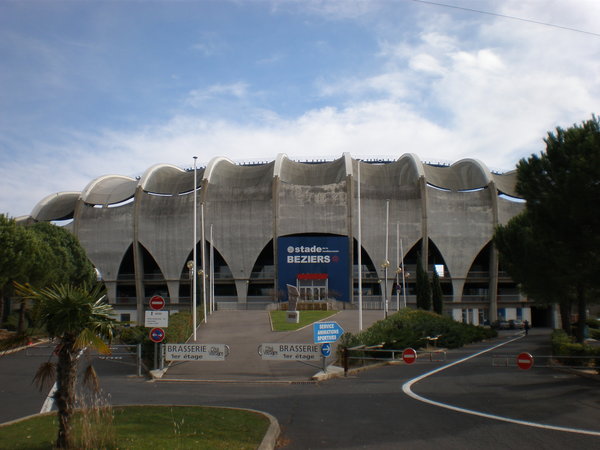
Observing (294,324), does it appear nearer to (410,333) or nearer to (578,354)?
(410,333)

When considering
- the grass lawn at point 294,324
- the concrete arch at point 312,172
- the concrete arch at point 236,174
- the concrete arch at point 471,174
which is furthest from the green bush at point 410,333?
the concrete arch at point 236,174

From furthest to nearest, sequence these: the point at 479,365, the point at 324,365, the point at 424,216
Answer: the point at 424,216 → the point at 479,365 → the point at 324,365

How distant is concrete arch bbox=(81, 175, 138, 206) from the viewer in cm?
5991

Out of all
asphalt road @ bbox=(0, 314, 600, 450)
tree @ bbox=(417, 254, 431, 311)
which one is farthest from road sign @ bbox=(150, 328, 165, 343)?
tree @ bbox=(417, 254, 431, 311)

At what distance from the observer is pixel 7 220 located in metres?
31.8

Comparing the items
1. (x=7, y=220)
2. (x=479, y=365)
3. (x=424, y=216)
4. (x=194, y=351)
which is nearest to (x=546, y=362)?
(x=479, y=365)

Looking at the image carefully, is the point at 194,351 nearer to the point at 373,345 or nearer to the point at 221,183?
the point at 373,345

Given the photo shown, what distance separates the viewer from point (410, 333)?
25719mm

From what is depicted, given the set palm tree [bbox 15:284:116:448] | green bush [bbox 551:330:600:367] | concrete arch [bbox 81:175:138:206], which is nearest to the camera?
palm tree [bbox 15:284:116:448]

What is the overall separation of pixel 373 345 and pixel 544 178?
8.99m

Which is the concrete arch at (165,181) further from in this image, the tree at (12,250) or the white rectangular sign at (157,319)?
the white rectangular sign at (157,319)

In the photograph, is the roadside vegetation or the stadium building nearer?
the roadside vegetation

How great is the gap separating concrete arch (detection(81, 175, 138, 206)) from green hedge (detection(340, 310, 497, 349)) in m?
39.2

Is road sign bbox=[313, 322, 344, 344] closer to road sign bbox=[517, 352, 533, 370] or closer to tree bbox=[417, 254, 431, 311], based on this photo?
road sign bbox=[517, 352, 533, 370]
